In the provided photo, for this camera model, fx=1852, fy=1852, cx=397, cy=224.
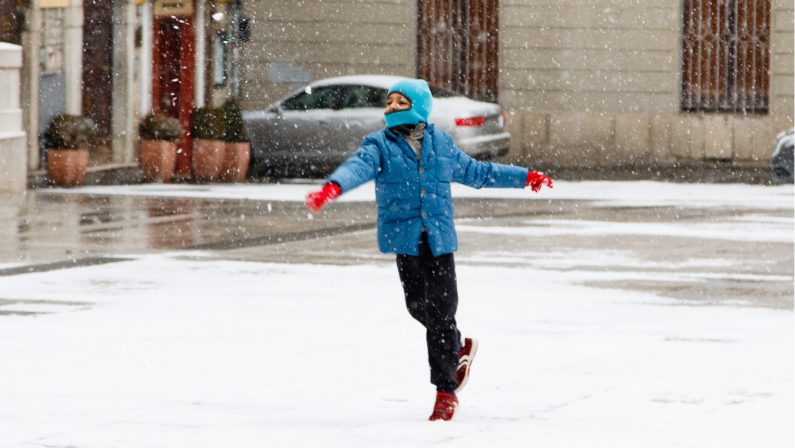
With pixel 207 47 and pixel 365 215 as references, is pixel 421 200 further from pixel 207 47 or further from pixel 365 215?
pixel 207 47

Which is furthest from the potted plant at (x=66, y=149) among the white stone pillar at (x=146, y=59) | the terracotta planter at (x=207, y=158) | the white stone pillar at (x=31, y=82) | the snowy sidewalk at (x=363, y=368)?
the snowy sidewalk at (x=363, y=368)

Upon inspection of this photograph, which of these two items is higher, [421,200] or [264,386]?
[421,200]

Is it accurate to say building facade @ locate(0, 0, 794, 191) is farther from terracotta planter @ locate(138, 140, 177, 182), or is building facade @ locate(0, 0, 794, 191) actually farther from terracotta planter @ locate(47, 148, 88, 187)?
terracotta planter @ locate(47, 148, 88, 187)

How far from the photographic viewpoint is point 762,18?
29.5 metres

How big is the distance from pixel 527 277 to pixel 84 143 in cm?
1154

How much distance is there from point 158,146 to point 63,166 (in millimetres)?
1854

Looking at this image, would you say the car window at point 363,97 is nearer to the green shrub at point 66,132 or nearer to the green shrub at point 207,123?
the green shrub at point 207,123

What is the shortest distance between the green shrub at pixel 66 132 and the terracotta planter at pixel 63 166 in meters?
0.08

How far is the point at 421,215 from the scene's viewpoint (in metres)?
7.21

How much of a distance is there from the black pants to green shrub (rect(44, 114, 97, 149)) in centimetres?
1619

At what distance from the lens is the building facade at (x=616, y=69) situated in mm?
29453

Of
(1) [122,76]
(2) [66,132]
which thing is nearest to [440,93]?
(1) [122,76]

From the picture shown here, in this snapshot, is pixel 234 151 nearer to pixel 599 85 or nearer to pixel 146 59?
pixel 146 59

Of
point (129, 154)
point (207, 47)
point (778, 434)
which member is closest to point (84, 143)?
point (129, 154)
